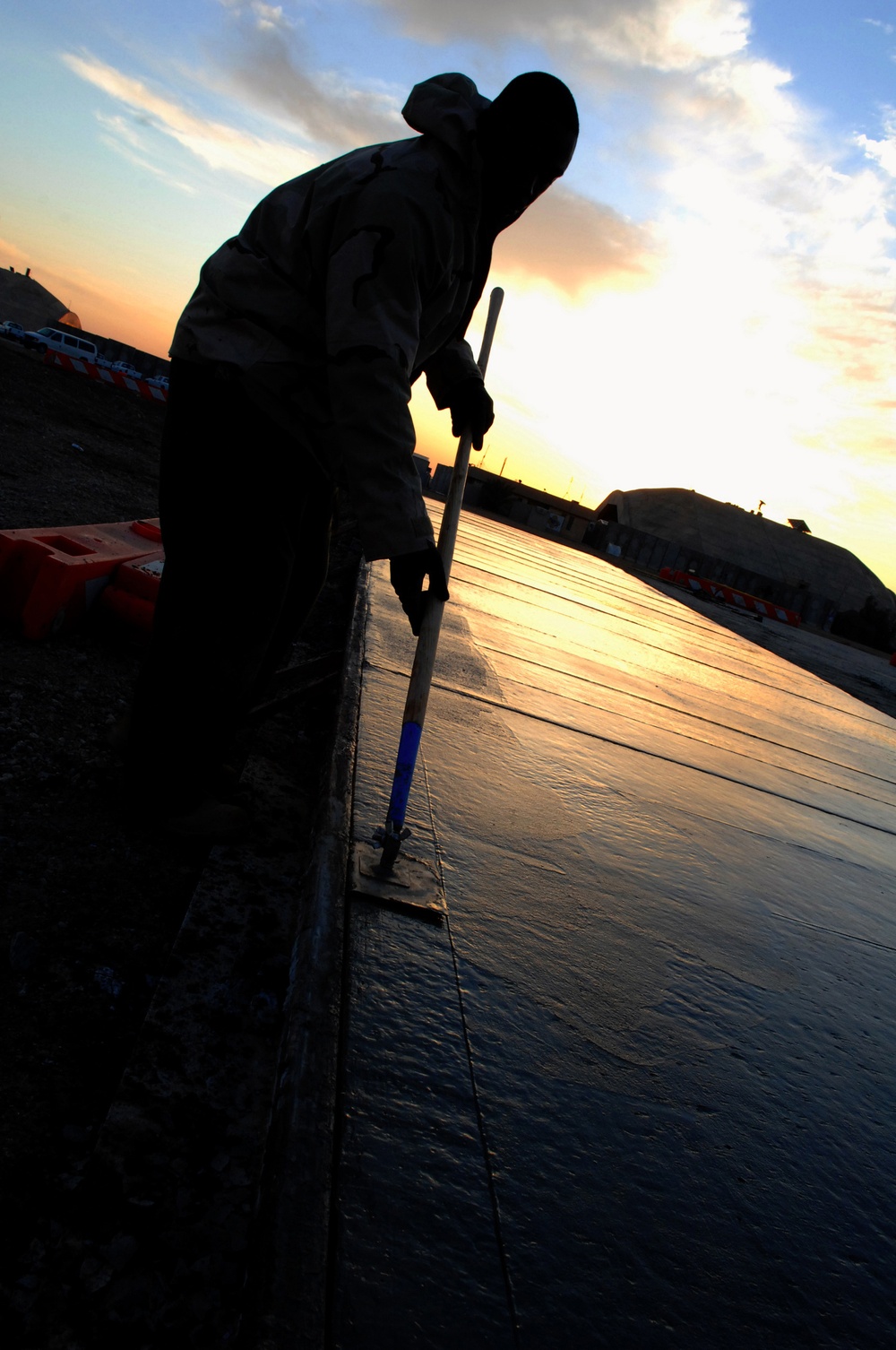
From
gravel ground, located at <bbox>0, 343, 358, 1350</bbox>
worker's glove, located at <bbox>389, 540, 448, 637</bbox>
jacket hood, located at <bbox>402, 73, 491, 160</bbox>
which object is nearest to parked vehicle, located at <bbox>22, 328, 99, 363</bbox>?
gravel ground, located at <bbox>0, 343, 358, 1350</bbox>

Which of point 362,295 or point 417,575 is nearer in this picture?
point 362,295

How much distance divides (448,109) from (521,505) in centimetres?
2684

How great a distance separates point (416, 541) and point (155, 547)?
197 centimetres

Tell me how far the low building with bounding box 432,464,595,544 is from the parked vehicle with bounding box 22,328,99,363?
12.3 m

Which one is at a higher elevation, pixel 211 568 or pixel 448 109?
pixel 448 109

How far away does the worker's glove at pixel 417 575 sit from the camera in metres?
1.48

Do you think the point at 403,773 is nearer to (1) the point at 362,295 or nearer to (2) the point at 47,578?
(1) the point at 362,295

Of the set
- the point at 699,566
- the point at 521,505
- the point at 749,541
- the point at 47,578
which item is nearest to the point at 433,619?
the point at 47,578

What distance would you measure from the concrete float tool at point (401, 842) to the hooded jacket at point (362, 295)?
0.61 feet

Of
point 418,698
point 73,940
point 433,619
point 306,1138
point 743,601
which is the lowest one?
point 73,940

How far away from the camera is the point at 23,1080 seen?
1.04 meters

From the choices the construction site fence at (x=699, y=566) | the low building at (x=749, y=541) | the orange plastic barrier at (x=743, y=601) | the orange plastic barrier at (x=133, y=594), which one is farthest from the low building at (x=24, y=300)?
the orange plastic barrier at (x=133, y=594)

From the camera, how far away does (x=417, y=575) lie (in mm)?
1491

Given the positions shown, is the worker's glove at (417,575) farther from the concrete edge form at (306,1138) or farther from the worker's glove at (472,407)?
the worker's glove at (472,407)
